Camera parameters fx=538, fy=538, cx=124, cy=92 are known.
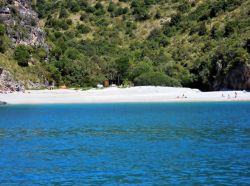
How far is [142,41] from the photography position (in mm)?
132000

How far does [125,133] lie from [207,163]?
14085mm

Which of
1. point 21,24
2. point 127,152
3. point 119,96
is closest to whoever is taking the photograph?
point 127,152

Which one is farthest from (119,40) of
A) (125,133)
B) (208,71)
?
(125,133)

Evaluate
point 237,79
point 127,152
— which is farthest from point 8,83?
point 127,152

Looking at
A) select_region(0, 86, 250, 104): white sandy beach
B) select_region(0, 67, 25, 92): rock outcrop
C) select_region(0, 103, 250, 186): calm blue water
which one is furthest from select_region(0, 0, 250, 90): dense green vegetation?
select_region(0, 103, 250, 186): calm blue water

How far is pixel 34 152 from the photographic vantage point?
102 feet

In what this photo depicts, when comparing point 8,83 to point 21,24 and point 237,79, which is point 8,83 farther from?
point 237,79

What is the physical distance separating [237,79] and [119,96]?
20.4m

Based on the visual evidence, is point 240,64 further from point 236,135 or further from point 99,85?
point 236,135

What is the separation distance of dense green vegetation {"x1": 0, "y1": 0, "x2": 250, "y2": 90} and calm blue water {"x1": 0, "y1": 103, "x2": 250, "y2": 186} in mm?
50131

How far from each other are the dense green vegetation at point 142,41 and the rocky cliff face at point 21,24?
3.11 meters

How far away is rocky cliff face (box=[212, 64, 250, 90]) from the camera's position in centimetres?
8830

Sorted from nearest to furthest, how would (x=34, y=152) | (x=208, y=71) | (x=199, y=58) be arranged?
(x=34, y=152) < (x=208, y=71) < (x=199, y=58)

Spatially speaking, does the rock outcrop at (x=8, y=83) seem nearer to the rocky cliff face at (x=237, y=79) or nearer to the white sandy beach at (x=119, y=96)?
the white sandy beach at (x=119, y=96)
